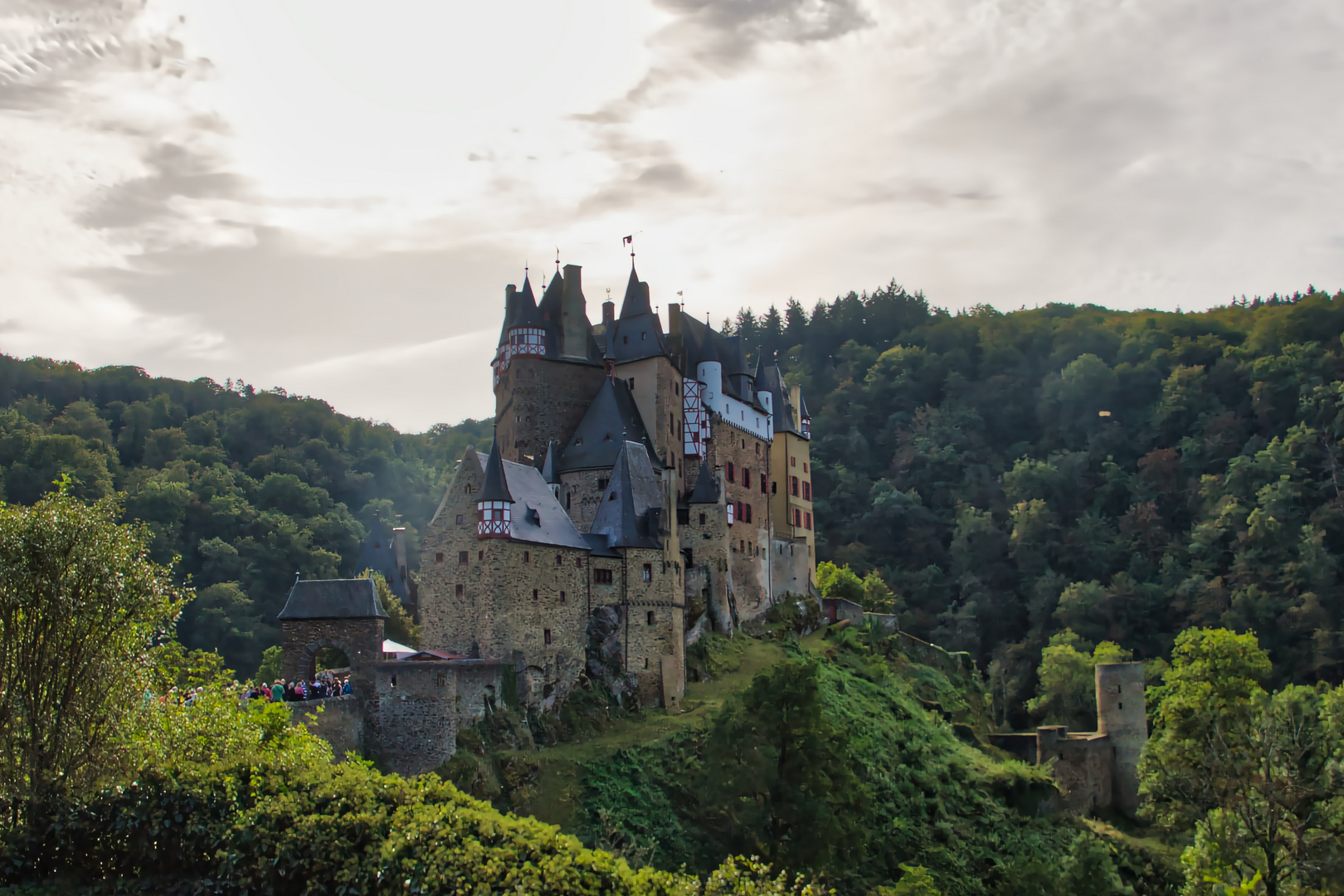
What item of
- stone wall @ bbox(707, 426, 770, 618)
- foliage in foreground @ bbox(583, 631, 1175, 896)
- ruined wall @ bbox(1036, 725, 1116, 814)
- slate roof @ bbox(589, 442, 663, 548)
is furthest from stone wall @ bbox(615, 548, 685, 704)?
ruined wall @ bbox(1036, 725, 1116, 814)

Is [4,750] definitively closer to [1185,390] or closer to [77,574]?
[77,574]

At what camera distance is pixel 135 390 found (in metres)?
103

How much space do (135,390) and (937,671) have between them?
74426 mm

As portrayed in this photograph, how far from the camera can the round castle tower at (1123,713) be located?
58250 mm

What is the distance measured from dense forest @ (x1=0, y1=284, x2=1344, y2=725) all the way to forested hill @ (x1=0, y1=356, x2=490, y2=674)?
0.22m

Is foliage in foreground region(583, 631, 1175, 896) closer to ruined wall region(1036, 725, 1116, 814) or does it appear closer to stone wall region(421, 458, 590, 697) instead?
stone wall region(421, 458, 590, 697)

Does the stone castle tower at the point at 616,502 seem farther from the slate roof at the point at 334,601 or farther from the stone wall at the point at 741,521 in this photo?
the slate roof at the point at 334,601

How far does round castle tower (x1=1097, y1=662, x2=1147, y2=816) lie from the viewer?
A: 58.2m

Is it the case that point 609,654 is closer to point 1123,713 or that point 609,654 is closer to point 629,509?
point 629,509

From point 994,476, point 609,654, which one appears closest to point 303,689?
point 609,654

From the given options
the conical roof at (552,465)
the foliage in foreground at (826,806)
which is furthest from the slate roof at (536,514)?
the foliage in foreground at (826,806)

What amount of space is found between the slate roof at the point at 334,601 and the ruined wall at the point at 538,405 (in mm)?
15130

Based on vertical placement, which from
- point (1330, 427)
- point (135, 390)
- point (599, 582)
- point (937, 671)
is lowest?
point (937, 671)

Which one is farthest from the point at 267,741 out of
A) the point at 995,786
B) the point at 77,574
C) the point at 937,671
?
the point at 937,671
